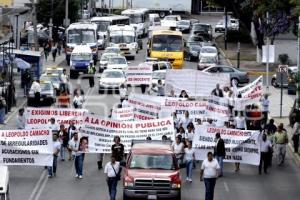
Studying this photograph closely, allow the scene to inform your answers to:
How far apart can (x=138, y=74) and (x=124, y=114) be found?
44.7ft

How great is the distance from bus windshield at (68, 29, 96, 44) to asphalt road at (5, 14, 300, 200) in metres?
36.2

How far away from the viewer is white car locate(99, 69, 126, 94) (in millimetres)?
52406

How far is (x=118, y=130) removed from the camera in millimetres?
31531

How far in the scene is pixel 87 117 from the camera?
3127 cm

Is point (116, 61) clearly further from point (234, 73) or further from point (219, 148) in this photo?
point (219, 148)

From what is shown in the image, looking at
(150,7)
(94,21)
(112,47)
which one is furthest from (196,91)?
(150,7)

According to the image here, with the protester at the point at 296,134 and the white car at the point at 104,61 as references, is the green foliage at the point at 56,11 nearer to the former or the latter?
the white car at the point at 104,61

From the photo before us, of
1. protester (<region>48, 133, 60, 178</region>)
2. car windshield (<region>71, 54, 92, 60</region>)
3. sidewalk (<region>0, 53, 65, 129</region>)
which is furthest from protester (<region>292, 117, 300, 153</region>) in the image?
car windshield (<region>71, 54, 92, 60</region>)

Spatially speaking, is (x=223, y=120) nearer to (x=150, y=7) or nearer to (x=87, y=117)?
(x=87, y=117)

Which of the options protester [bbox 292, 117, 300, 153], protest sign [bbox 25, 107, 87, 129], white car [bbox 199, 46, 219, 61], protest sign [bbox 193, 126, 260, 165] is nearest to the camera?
protest sign [bbox 193, 126, 260, 165]

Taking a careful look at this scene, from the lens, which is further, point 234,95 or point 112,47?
point 112,47

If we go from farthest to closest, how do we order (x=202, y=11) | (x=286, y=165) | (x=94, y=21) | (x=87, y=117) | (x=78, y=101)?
(x=202, y=11) → (x=94, y=21) → (x=78, y=101) → (x=286, y=165) → (x=87, y=117)

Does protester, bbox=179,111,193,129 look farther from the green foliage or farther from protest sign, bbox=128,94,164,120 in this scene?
the green foliage

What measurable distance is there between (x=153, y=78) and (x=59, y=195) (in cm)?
2479
